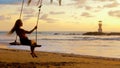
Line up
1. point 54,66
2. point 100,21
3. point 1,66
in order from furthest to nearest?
point 100,21
point 54,66
point 1,66

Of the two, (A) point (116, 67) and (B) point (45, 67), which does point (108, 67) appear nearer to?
(A) point (116, 67)

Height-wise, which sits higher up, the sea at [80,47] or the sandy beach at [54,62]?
the sandy beach at [54,62]

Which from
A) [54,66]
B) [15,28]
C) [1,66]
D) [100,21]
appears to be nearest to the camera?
[15,28]

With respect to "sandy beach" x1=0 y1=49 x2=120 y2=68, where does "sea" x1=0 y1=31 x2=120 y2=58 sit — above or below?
below

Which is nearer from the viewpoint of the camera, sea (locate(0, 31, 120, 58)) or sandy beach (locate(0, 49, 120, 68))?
sandy beach (locate(0, 49, 120, 68))

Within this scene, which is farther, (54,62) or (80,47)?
(80,47)

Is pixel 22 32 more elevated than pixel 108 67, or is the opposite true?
pixel 22 32

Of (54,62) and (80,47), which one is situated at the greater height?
(54,62)

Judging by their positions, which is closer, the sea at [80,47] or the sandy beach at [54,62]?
the sandy beach at [54,62]

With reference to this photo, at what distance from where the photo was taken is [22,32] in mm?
14500

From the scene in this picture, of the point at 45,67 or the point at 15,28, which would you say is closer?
the point at 15,28

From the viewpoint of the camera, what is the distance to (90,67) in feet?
54.9

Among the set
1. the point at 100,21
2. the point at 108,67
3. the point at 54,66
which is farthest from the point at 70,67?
the point at 100,21

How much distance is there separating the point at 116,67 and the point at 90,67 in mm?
1349
